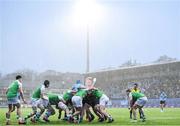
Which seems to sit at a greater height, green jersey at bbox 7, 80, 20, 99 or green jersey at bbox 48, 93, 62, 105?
green jersey at bbox 7, 80, 20, 99

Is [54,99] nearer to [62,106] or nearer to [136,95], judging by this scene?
[62,106]

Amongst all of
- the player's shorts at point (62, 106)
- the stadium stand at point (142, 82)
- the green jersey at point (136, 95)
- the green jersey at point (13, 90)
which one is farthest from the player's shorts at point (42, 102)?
the stadium stand at point (142, 82)

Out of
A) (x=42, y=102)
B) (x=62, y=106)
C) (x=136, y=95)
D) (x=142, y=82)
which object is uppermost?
(x=142, y=82)

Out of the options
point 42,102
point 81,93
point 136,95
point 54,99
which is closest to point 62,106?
point 54,99

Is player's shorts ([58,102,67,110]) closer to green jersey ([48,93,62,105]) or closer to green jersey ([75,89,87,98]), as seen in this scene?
green jersey ([48,93,62,105])

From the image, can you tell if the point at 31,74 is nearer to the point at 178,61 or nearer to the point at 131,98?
the point at 178,61

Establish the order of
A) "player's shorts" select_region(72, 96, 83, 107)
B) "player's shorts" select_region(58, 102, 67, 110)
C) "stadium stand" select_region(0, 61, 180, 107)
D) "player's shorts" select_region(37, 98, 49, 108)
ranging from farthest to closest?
"stadium stand" select_region(0, 61, 180, 107) < "player's shorts" select_region(58, 102, 67, 110) < "player's shorts" select_region(37, 98, 49, 108) < "player's shorts" select_region(72, 96, 83, 107)

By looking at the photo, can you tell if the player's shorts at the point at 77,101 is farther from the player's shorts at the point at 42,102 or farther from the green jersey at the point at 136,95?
the green jersey at the point at 136,95

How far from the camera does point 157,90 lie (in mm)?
62750

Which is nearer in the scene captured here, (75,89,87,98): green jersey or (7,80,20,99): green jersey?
(7,80,20,99): green jersey

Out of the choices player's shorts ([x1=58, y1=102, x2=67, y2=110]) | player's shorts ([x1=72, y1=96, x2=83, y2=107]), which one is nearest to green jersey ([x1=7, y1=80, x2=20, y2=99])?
player's shorts ([x1=58, y1=102, x2=67, y2=110])

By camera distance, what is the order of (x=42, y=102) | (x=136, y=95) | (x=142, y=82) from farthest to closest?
1. (x=142, y=82)
2. (x=136, y=95)
3. (x=42, y=102)

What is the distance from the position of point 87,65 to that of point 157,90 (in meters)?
11.4

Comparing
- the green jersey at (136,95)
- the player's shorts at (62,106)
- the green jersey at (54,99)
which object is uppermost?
the green jersey at (136,95)
